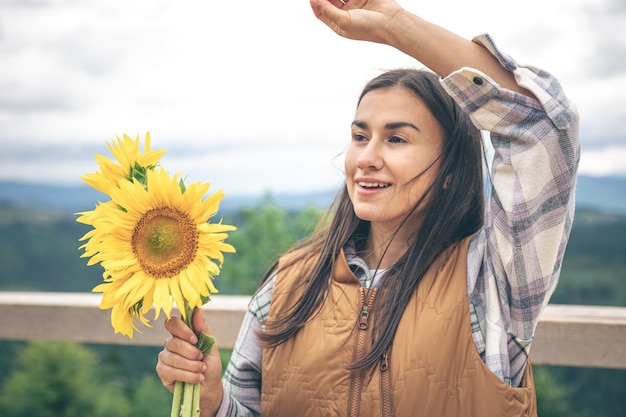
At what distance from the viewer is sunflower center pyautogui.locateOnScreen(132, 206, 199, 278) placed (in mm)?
1094

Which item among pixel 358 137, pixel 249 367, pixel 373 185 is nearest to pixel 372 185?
pixel 373 185

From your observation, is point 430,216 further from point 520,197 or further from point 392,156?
point 520,197

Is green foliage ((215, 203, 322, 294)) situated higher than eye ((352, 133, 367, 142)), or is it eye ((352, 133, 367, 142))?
eye ((352, 133, 367, 142))

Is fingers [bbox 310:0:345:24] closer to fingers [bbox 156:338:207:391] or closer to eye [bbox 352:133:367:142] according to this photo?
eye [bbox 352:133:367:142]

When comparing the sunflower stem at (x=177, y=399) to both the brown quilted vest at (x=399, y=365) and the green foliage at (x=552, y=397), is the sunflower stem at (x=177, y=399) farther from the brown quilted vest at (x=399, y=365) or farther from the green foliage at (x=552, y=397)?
the green foliage at (x=552, y=397)

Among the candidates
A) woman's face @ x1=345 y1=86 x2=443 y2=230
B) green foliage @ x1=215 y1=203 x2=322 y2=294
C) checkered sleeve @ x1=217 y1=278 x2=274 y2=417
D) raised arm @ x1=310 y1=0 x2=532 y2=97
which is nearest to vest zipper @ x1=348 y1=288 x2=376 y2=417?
woman's face @ x1=345 y1=86 x2=443 y2=230

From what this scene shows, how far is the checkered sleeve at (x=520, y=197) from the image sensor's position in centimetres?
121

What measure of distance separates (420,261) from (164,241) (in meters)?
0.66

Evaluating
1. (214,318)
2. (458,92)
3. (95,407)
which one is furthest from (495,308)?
(95,407)

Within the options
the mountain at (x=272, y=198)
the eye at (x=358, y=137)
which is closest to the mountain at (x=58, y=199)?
the mountain at (x=272, y=198)

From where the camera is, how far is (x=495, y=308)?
53.4 inches

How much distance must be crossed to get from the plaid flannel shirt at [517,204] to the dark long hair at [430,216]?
0.44 feet

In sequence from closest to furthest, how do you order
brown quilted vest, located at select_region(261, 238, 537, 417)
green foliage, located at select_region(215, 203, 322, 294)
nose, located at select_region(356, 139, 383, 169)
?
brown quilted vest, located at select_region(261, 238, 537, 417) < nose, located at select_region(356, 139, 383, 169) < green foliage, located at select_region(215, 203, 322, 294)

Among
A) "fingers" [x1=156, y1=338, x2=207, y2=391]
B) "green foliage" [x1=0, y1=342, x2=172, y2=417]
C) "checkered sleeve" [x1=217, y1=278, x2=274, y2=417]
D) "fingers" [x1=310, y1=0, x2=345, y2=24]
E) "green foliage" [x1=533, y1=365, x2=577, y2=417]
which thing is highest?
"fingers" [x1=310, y1=0, x2=345, y2=24]
